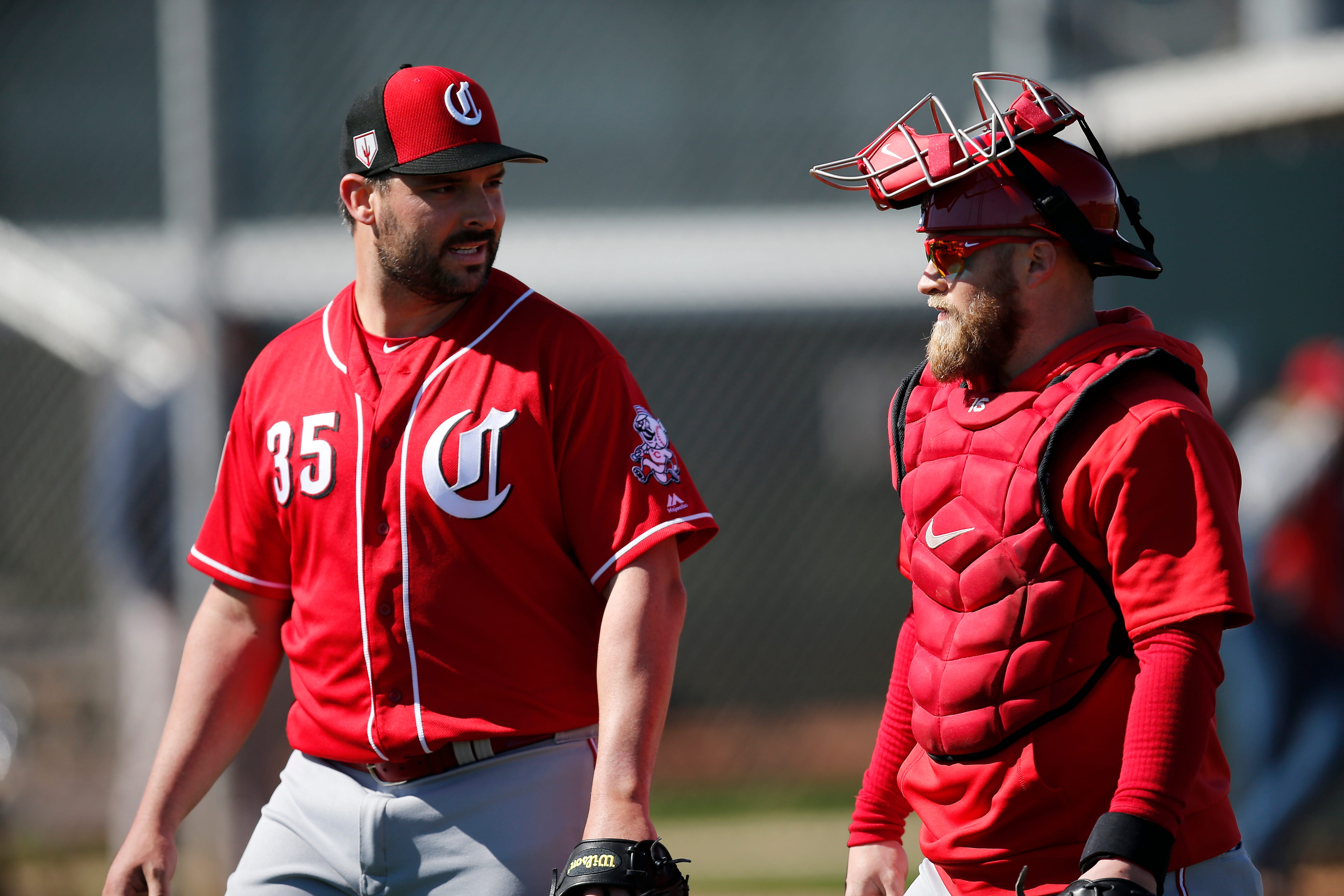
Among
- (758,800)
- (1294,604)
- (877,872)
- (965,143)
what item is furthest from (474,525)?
(758,800)

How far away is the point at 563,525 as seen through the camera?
243cm

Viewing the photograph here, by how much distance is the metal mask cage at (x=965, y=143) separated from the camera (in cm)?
212

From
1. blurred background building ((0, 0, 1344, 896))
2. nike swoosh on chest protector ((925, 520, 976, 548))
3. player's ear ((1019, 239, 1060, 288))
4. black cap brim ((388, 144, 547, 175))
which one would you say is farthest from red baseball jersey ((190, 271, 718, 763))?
blurred background building ((0, 0, 1344, 896))

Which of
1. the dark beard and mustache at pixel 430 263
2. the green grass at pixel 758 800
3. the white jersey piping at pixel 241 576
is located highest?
the dark beard and mustache at pixel 430 263

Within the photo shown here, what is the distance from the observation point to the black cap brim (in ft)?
7.98

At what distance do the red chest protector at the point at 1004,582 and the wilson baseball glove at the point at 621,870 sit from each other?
449 millimetres

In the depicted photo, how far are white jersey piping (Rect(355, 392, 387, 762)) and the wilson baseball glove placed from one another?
48cm

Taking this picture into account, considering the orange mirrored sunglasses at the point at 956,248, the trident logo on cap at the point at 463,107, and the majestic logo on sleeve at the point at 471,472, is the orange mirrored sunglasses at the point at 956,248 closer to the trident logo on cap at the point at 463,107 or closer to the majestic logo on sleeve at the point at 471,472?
the majestic logo on sleeve at the point at 471,472

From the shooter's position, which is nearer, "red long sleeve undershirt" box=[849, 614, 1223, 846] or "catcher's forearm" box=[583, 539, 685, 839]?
"red long sleeve undershirt" box=[849, 614, 1223, 846]

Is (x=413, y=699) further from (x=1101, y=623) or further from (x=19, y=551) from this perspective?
(x=19, y=551)

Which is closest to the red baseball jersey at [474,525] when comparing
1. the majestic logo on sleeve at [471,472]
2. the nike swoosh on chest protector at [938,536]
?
the majestic logo on sleeve at [471,472]

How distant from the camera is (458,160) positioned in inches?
96.3

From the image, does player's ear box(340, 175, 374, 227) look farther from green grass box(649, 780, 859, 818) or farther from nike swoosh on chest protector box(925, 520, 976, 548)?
green grass box(649, 780, 859, 818)

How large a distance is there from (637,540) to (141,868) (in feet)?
3.77
